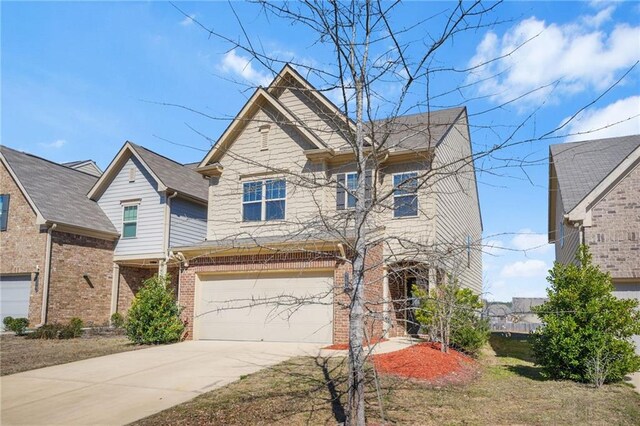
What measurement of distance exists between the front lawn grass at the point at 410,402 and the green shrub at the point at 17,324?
12462 mm

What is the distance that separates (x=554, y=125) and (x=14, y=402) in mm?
8829

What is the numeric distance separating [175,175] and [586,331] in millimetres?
17661

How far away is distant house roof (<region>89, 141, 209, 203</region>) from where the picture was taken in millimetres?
20484

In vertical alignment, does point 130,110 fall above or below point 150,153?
below

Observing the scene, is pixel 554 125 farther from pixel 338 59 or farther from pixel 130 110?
pixel 130 110

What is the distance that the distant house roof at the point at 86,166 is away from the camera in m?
29.6

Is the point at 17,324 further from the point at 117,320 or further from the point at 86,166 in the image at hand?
the point at 86,166

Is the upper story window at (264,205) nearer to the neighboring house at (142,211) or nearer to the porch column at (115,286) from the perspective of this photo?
the neighboring house at (142,211)

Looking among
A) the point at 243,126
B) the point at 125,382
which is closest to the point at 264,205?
the point at 243,126

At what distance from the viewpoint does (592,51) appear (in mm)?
5156

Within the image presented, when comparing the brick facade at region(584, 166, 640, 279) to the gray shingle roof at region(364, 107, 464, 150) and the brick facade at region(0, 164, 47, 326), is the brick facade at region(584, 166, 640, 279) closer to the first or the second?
the gray shingle roof at region(364, 107, 464, 150)

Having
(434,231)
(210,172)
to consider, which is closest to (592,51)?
(434,231)

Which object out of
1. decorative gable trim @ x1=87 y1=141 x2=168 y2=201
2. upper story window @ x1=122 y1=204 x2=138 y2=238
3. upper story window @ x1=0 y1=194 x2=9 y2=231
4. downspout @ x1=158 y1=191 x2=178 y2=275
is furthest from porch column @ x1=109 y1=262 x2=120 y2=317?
upper story window @ x1=0 y1=194 x2=9 y2=231

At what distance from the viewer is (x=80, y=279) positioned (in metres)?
19.4
